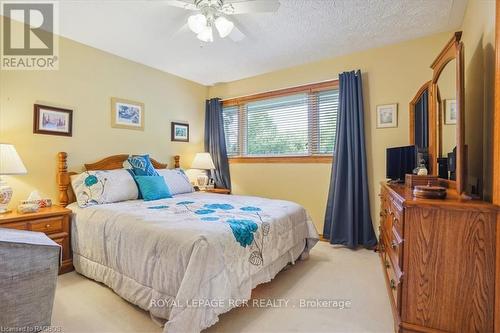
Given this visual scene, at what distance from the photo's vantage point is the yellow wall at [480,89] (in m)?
1.64

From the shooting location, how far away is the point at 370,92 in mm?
3342

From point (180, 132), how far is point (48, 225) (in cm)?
230

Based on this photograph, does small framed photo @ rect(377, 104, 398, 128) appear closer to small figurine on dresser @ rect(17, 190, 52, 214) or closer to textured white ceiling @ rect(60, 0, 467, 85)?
textured white ceiling @ rect(60, 0, 467, 85)

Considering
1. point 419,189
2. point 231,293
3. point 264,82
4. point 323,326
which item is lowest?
point 323,326

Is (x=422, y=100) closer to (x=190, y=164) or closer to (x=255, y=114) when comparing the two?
(x=255, y=114)

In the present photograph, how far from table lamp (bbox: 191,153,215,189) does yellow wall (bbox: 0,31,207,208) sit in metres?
0.27

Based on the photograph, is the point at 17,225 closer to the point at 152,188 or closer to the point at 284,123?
the point at 152,188

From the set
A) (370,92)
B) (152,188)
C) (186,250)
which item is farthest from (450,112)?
(152,188)

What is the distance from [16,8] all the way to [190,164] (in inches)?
109

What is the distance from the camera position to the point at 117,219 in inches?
84.7

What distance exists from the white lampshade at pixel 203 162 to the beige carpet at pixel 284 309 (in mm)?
2192

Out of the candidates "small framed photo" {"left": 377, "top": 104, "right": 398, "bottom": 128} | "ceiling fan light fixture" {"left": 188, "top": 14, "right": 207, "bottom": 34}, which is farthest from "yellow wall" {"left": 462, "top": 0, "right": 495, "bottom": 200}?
"ceiling fan light fixture" {"left": 188, "top": 14, "right": 207, "bottom": 34}

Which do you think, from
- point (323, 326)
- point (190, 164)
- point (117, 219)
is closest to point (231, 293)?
point (323, 326)

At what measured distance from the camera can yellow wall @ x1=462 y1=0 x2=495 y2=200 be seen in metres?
1.64
